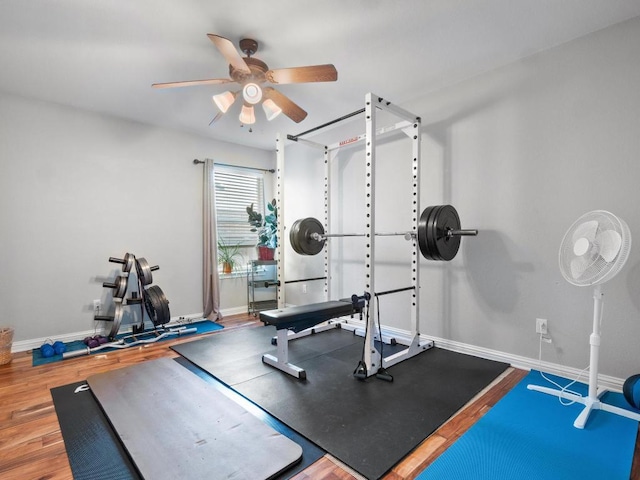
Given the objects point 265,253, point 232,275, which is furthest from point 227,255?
point 265,253

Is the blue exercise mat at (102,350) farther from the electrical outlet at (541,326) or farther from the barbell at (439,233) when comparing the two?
the electrical outlet at (541,326)

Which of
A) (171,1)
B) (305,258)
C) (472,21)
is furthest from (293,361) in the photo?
(472,21)

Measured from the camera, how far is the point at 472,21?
2.21 m

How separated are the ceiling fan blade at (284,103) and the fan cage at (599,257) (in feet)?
7.05

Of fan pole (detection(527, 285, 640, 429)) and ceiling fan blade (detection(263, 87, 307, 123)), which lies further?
ceiling fan blade (detection(263, 87, 307, 123))

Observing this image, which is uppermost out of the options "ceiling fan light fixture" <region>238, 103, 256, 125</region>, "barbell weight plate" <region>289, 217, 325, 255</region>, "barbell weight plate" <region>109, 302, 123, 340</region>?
"ceiling fan light fixture" <region>238, 103, 256, 125</region>

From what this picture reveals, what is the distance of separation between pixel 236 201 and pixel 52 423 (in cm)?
354

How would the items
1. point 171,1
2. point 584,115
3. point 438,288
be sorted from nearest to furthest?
point 171,1 < point 584,115 < point 438,288

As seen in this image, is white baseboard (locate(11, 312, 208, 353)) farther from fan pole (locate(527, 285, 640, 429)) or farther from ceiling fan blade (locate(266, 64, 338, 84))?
fan pole (locate(527, 285, 640, 429))

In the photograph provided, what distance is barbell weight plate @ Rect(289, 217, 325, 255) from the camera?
3.59 m

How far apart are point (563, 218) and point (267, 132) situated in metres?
3.55

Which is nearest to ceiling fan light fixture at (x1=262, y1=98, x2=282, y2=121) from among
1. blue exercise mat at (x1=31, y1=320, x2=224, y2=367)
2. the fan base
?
blue exercise mat at (x1=31, y1=320, x2=224, y2=367)

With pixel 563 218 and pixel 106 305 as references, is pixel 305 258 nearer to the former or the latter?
pixel 106 305

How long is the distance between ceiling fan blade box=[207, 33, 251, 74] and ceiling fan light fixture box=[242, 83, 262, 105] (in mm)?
121
